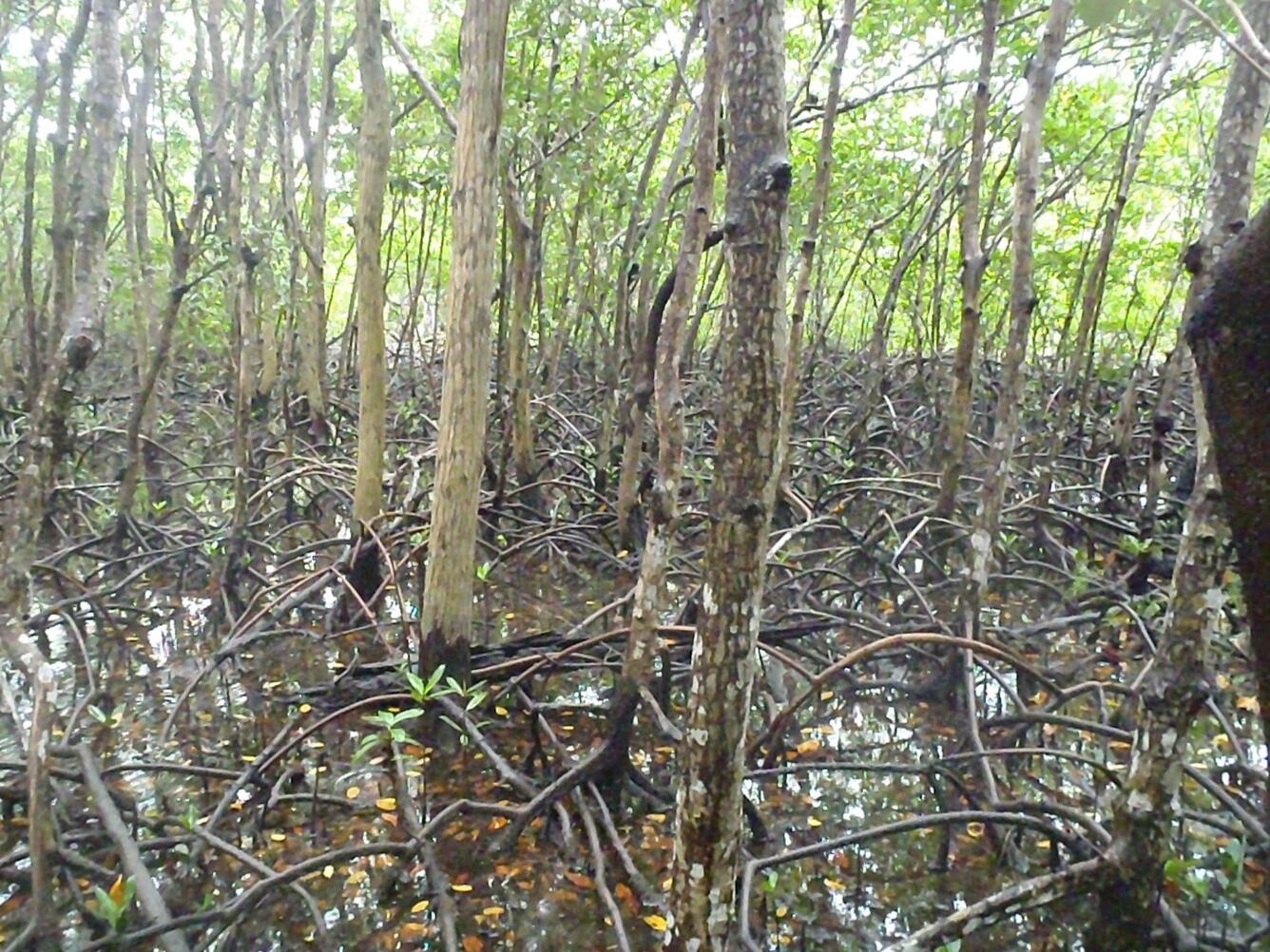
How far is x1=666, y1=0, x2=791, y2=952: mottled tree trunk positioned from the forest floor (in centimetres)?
82

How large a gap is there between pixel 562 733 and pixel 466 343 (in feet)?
5.09

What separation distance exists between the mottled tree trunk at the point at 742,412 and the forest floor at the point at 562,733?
821 mm

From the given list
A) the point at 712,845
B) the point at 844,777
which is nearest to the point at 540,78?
the point at 844,777

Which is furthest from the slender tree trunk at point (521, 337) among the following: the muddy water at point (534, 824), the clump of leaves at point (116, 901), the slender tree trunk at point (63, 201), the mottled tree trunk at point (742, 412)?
the mottled tree trunk at point (742, 412)

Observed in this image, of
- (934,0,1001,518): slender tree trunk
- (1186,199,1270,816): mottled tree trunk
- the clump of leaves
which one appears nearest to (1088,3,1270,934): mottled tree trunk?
(1186,199,1270,816): mottled tree trunk

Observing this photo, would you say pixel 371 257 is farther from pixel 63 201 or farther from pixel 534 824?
pixel 534 824

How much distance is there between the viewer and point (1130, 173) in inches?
233

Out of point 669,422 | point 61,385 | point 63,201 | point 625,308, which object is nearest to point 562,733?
point 669,422

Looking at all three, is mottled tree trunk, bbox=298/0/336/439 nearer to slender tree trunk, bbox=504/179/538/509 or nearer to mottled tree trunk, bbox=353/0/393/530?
slender tree trunk, bbox=504/179/538/509

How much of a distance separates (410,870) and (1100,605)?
3.35 m

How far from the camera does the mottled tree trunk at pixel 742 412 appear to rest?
1.64m

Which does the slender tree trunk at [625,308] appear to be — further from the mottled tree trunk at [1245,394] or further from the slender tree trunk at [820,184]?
the mottled tree trunk at [1245,394]

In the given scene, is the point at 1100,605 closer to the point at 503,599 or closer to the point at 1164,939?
the point at 1164,939

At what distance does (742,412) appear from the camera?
5.42 feet
